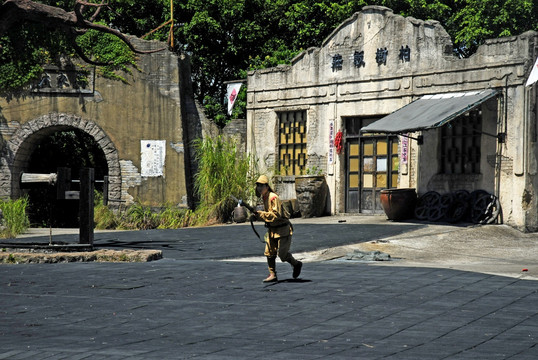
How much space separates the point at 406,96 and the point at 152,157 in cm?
728

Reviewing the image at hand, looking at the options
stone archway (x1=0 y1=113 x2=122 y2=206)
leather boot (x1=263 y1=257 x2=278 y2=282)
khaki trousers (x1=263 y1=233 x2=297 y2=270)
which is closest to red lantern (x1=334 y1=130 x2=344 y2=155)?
stone archway (x1=0 y1=113 x2=122 y2=206)

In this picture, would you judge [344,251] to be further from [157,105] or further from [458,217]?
[157,105]

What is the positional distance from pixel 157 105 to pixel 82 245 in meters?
9.18

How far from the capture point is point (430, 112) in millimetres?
17203

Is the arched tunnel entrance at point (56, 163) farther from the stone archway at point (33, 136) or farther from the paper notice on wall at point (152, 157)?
the paper notice on wall at point (152, 157)

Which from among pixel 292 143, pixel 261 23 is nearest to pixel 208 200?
pixel 292 143

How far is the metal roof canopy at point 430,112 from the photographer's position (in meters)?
16.4

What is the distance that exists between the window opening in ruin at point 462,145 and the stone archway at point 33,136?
9.03 meters

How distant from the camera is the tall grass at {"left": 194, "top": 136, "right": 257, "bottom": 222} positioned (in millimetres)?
20875

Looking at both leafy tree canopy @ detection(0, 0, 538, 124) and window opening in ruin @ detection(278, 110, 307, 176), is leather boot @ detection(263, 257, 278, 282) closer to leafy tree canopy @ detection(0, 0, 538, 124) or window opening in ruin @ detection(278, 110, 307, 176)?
window opening in ruin @ detection(278, 110, 307, 176)

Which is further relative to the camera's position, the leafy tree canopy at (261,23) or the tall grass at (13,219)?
the leafy tree canopy at (261,23)

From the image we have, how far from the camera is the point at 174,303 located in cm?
858

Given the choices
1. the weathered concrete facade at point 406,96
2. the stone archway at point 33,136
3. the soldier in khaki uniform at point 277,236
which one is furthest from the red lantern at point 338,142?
the soldier in khaki uniform at point 277,236

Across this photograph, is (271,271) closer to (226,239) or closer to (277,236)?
(277,236)
